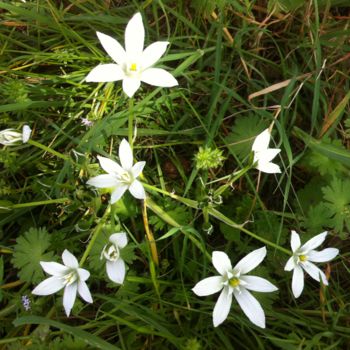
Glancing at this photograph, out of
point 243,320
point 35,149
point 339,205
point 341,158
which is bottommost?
point 243,320

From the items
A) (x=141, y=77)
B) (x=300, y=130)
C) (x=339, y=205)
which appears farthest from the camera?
(x=300, y=130)

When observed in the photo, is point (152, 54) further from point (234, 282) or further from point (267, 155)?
point (234, 282)

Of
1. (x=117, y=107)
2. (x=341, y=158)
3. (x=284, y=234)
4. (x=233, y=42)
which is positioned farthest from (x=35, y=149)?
(x=341, y=158)

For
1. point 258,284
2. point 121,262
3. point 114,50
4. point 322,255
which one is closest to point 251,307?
point 258,284

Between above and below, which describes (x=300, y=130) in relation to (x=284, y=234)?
above

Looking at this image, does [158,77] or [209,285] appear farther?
[209,285]

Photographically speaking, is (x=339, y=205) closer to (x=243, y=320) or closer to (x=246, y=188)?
(x=246, y=188)
